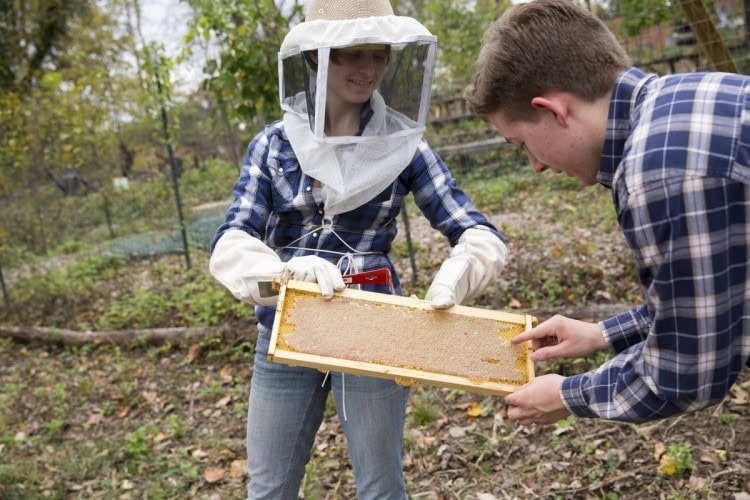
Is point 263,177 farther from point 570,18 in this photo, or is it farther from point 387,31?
point 570,18

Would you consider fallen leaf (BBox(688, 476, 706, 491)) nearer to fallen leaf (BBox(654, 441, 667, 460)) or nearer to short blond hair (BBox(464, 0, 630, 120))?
fallen leaf (BBox(654, 441, 667, 460))

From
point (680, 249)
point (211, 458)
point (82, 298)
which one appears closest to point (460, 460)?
point (211, 458)

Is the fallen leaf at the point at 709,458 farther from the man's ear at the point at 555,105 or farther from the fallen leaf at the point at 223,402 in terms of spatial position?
the fallen leaf at the point at 223,402

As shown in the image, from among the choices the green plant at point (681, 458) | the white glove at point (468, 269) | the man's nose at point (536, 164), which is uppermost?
the man's nose at point (536, 164)

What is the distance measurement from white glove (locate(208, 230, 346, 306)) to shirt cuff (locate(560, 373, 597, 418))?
68cm

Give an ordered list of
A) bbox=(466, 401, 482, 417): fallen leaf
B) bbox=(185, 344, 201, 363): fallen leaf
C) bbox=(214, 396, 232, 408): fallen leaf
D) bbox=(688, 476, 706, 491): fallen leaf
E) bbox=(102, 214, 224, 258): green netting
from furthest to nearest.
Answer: bbox=(102, 214, 224, 258): green netting → bbox=(185, 344, 201, 363): fallen leaf → bbox=(214, 396, 232, 408): fallen leaf → bbox=(466, 401, 482, 417): fallen leaf → bbox=(688, 476, 706, 491): fallen leaf

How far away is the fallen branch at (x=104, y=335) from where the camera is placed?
527cm

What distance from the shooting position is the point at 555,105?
1.34 metres

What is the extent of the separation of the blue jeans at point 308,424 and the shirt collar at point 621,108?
1.05m

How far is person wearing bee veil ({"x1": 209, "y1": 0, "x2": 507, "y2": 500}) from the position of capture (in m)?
1.97

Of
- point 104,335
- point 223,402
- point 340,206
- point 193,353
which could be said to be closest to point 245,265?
point 340,206

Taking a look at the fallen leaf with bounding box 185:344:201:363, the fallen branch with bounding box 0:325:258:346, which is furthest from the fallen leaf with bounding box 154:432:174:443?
the fallen branch with bounding box 0:325:258:346

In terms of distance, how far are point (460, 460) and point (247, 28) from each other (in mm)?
3544

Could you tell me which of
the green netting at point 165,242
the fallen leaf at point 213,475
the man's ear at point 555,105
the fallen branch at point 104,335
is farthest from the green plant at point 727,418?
the green netting at point 165,242
